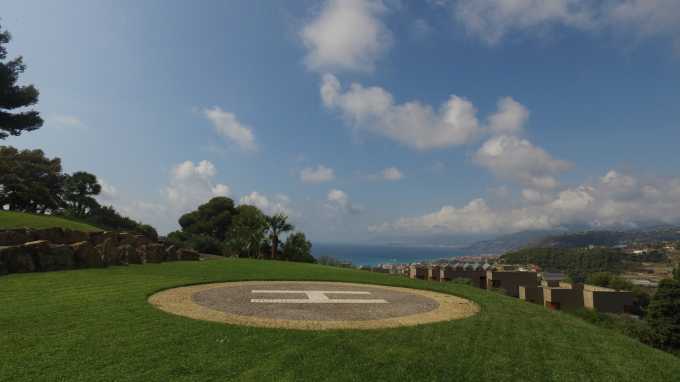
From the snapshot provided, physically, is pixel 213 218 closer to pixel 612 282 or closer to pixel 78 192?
pixel 78 192

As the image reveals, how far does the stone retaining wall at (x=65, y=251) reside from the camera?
38.4ft

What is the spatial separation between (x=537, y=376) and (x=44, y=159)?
51.1 m

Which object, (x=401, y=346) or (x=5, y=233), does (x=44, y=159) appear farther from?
(x=401, y=346)

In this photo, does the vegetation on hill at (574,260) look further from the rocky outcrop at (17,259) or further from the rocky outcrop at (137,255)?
the rocky outcrop at (17,259)

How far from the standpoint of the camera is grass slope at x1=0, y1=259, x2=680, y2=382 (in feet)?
14.1

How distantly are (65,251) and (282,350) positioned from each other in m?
12.1

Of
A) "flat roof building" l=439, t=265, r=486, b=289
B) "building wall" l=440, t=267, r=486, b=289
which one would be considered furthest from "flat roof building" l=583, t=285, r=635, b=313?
"flat roof building" l=439, t=265, r=486, b=289

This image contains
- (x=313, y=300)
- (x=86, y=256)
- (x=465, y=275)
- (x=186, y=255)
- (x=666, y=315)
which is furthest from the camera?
(x=465, y=275)

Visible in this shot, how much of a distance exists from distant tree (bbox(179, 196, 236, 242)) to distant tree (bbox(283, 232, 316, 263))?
23.0 meters

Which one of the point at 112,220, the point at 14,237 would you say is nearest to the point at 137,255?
the point at 14,237

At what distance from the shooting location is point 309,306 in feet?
28.3

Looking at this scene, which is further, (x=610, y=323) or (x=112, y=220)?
(x=112, y=220)

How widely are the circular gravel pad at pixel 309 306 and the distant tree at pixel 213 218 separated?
43.5 meters

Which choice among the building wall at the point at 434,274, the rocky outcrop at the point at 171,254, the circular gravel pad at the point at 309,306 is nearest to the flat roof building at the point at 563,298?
the building wall at the point at 434,274
